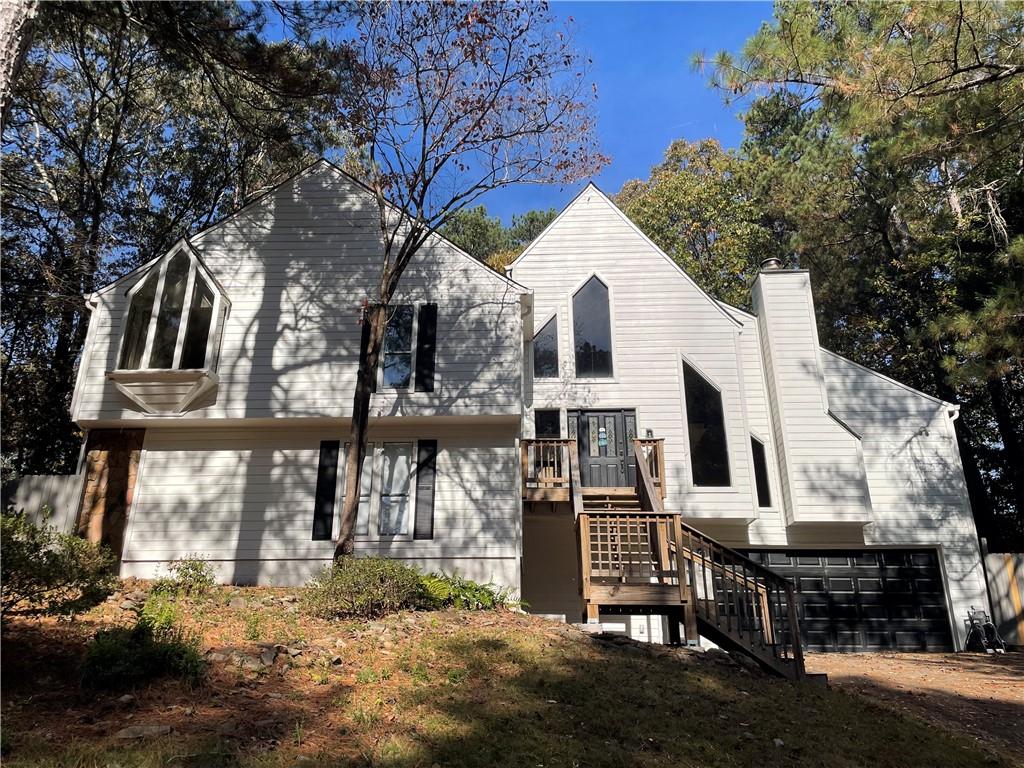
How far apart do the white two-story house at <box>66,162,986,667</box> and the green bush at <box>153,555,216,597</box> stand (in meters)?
0.95

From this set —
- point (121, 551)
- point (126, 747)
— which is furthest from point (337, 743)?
point (121, 551)

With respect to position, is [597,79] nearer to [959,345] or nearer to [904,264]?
[959,345]

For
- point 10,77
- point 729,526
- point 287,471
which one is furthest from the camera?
point 729,526

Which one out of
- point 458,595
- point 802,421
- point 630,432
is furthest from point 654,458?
point 458,595

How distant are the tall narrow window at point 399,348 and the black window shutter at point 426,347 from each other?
0.15 m

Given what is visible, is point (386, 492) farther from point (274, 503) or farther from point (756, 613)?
point (756, 613)

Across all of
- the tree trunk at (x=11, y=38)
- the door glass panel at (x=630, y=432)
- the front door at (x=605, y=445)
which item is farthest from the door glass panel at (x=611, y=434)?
the tree trunk at (x=11, y=38)

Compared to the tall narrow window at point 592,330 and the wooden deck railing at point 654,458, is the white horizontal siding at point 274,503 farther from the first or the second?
the tall narrow window at point 592,330

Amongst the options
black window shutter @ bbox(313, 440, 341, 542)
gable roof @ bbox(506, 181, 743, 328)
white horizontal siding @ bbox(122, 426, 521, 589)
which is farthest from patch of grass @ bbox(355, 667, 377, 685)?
gable roof @ bbox(506, 181, 743, 328)

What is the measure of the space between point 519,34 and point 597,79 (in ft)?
5.09

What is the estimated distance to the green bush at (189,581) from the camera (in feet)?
31.3

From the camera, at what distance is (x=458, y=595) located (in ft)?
31.8

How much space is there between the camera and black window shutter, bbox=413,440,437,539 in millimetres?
11430

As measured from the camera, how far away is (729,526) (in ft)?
45.5
